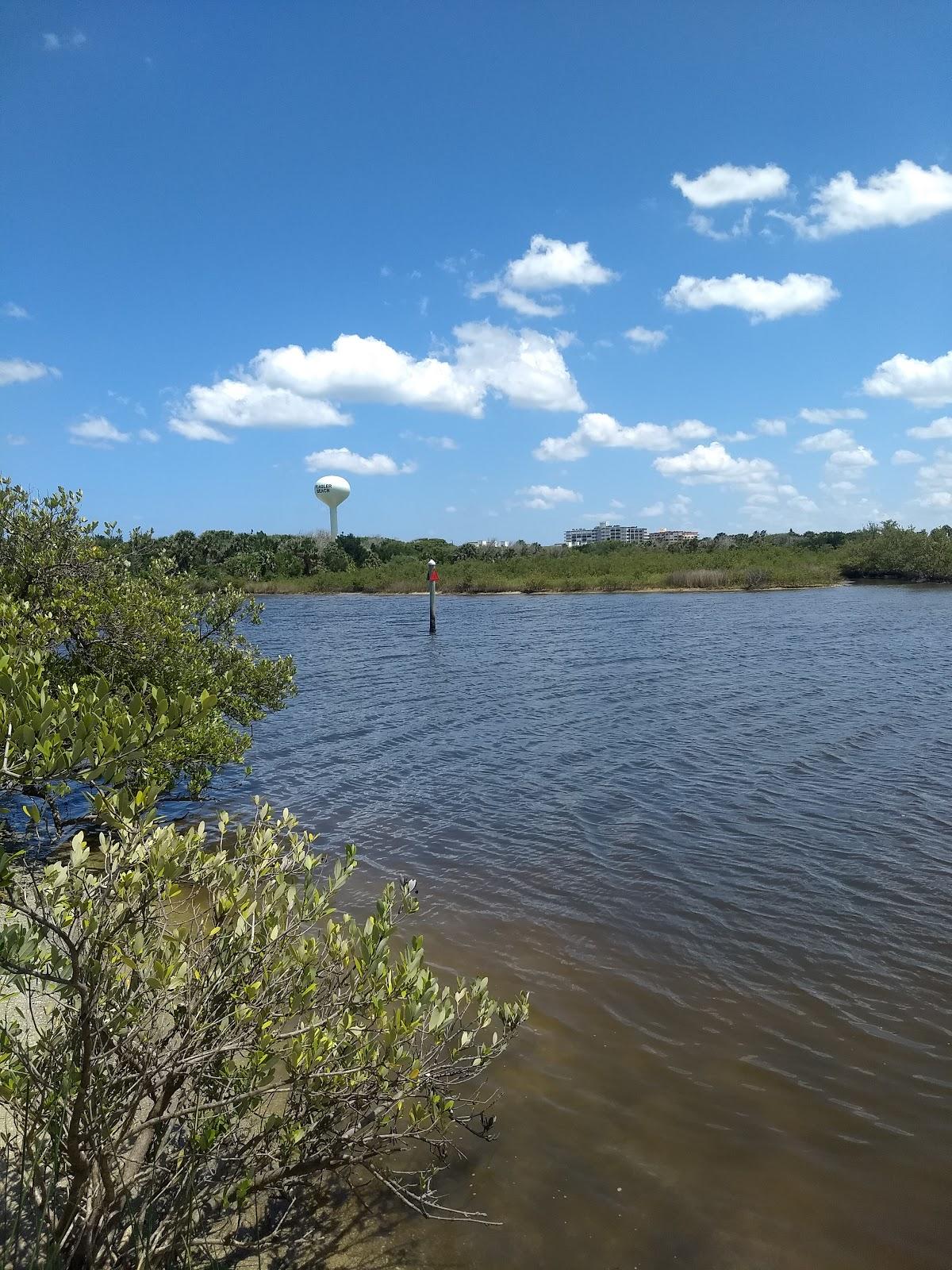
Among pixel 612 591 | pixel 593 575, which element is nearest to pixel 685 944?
pixel 612 591

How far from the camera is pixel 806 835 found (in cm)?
1065

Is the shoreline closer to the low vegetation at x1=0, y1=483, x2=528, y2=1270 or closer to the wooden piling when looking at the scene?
the wooden piling

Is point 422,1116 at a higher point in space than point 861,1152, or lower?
higher

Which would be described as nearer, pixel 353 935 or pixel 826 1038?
pixel 353 935

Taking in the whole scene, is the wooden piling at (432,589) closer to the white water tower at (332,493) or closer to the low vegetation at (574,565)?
the low vegetation at (574,565)

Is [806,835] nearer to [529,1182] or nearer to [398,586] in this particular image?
Result: [529,1182]

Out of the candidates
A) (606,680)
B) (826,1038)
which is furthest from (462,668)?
(826,1038)

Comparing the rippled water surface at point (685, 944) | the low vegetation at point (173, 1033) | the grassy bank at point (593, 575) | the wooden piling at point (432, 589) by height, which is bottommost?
the rippled water surface at point (685, 944)

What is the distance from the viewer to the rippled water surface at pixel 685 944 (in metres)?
4.68

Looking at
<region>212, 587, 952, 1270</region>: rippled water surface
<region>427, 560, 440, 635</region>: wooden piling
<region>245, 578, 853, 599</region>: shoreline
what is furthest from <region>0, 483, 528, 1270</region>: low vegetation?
<region>245, 578, 853, 599</region>: shoreline

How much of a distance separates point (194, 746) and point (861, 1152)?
6.99m

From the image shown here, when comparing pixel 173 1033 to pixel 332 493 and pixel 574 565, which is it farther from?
pixel 332 493

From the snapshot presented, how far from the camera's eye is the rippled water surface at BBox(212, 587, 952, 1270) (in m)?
4.68

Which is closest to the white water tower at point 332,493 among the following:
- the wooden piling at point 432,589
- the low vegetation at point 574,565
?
the low vegetation at point 574,565
